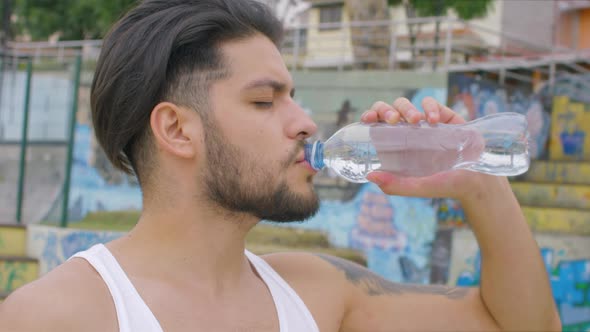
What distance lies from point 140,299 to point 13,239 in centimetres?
781

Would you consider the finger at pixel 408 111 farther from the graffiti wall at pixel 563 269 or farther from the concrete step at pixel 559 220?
the concrete step at pixel 559 220

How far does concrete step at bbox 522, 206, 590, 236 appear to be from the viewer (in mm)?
8414

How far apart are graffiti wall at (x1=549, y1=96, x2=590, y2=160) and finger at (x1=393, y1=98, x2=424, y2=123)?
10209 mm

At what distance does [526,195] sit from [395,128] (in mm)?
8384

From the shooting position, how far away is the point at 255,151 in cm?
198

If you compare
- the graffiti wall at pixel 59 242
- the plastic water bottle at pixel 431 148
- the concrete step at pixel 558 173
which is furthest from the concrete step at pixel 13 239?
the plastic water bottle at pixel 431 148

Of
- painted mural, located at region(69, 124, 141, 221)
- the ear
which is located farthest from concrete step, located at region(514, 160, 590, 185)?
the ear

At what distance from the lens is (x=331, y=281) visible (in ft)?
7.45

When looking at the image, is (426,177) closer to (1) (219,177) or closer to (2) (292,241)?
(1) (219,177)

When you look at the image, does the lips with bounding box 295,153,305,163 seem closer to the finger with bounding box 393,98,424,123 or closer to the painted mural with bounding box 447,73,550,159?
the finger with bounding box 393,98,424,123

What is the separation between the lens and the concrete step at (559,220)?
27.6ft

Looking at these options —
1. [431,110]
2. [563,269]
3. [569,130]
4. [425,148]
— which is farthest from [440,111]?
[569,130]

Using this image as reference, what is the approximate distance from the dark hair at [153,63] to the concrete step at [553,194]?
851 centimetres

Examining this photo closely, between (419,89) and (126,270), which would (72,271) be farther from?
(419,89)
